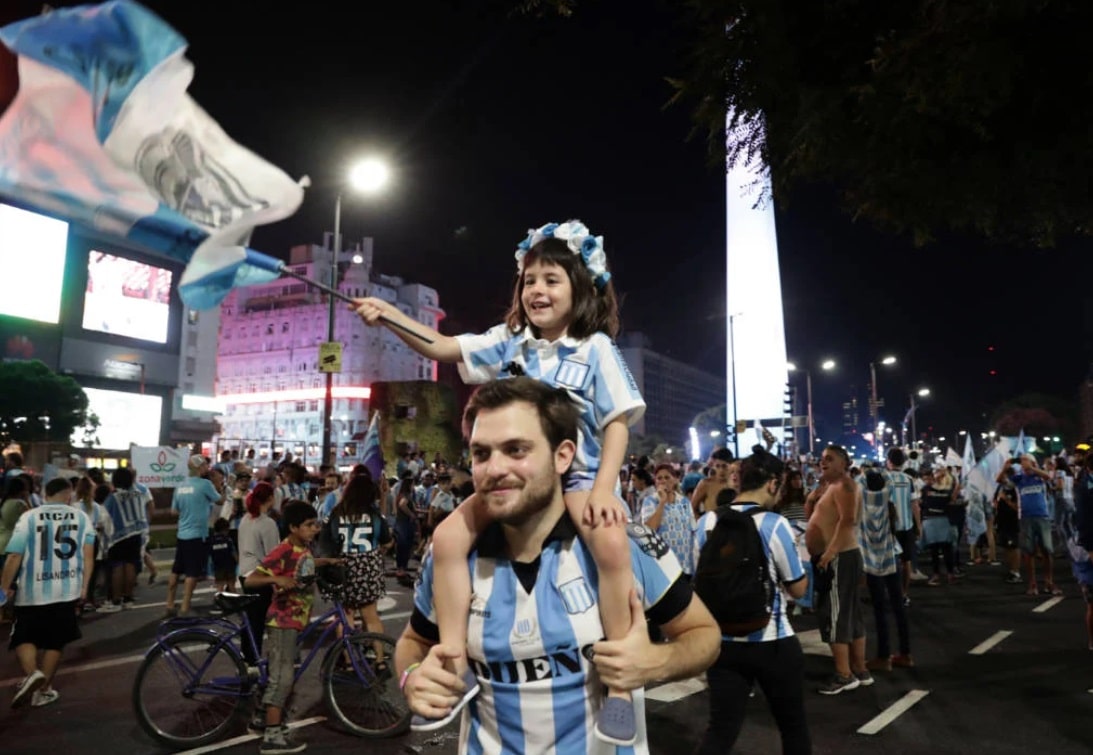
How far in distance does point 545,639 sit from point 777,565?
3.29 m

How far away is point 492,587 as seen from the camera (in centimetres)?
229

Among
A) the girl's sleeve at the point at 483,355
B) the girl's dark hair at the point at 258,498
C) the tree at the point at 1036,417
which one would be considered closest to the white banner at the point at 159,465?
the girl's dark hair at the point at 258,498

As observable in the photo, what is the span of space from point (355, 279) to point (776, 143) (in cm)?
11916

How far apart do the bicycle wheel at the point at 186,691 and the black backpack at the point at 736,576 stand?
4101 mm

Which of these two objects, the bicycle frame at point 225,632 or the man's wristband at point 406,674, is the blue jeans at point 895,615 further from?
the man's wristband at point 406,674

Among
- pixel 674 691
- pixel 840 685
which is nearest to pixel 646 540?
pixel 674 691

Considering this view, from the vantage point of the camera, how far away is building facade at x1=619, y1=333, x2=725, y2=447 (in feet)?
495

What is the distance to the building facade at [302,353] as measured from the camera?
11675 cm

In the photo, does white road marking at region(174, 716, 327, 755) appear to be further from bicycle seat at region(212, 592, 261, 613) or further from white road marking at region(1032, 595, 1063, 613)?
white road marking at region(1032, 595, 1063, 613)

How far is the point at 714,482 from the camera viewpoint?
31.8 feet

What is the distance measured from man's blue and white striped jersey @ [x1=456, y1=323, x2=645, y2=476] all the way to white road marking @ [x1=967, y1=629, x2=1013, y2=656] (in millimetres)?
8027

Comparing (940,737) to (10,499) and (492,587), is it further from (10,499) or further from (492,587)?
(10,499)

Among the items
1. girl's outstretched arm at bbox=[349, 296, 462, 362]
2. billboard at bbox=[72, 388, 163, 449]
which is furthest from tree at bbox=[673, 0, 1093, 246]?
billboard at bbox=[72, 388, 163, 449]

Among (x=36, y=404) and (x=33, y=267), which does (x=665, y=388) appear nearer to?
(x=36, y=404)
